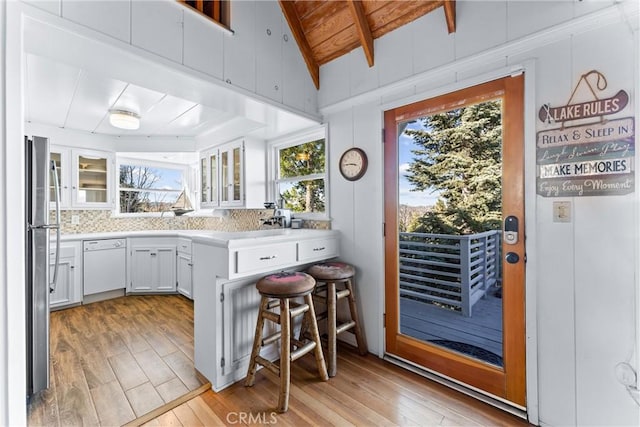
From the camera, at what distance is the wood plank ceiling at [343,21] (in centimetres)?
199

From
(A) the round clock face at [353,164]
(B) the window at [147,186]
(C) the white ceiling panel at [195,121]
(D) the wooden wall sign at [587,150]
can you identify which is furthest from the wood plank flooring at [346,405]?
(B) the window at [147,186]

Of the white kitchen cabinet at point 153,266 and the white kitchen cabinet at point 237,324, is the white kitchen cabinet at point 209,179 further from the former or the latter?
the white kitchen cabinet at point 237,324

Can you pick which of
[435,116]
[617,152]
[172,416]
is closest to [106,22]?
[435,116]

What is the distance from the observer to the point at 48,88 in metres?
2.44

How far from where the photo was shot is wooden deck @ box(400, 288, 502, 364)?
179cm

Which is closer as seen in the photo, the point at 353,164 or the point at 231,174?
the point at 353,164

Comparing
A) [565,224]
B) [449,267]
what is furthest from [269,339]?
[565,224]

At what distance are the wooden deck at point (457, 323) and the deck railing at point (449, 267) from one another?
54mm

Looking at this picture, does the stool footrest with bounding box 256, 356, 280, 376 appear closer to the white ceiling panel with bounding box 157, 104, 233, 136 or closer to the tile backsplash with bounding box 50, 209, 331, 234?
the tile backsplash with bounding box 50, 209, 331, 234

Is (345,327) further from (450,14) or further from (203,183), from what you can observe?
(203,183)

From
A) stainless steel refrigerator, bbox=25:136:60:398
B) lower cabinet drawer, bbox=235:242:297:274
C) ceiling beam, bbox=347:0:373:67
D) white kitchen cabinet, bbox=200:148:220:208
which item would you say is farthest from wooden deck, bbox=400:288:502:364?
white kitchen cabinet, bbox=200:148:220:208

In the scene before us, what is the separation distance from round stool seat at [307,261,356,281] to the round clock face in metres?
0.76

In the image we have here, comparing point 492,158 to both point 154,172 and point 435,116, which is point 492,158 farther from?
point 154,172

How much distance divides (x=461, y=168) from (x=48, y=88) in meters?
3.45
